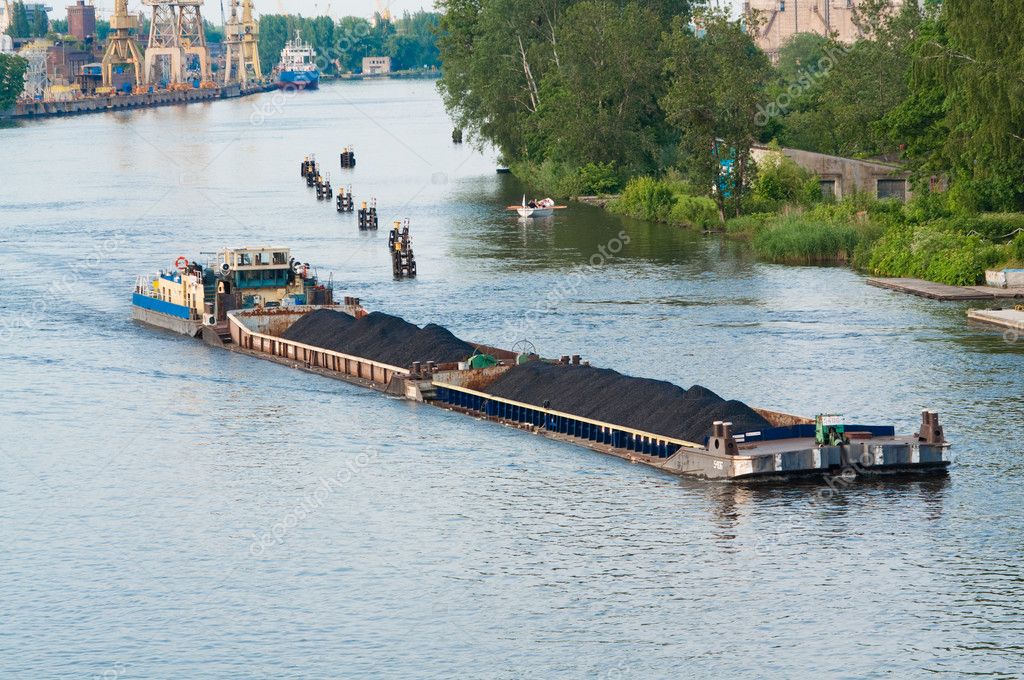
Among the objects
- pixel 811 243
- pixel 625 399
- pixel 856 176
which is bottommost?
pixel 625 399

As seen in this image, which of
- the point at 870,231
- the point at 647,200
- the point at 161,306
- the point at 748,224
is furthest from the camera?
the point at 647,200

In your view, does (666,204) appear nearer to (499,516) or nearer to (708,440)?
(708,440)

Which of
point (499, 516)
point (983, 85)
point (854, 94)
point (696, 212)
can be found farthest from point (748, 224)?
point (499, 516)

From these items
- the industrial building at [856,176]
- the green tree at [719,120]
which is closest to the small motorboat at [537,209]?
the green tree at [719,120]

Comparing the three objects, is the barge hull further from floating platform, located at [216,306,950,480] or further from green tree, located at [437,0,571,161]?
green tree, located at [437,0,571,161]

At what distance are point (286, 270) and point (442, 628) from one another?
124 ft

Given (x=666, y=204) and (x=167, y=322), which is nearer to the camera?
(x=167, y=322)

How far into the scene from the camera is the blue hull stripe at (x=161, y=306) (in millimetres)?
68812

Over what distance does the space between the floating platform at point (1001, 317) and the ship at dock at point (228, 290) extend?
80.9 ft

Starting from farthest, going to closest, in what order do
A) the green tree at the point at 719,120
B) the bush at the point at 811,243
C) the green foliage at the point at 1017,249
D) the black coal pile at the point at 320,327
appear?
the green tree at the point at 719,120 < the bush at the point at 811,243 < the green foliage at the point at 1017,249 < the black coal pile at the point at 320,327

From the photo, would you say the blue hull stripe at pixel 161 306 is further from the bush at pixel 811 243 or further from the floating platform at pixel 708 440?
the bush at pixel 811 243

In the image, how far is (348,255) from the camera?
91.2m

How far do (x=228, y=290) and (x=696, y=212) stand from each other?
38.2 m

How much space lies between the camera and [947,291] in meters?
70.9
